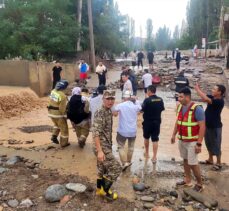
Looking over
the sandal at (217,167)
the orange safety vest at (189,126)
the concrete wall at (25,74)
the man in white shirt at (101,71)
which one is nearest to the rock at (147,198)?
the orange safety vest at (189,126)

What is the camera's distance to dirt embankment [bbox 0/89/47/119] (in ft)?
43.6

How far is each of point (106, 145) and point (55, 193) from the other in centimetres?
106

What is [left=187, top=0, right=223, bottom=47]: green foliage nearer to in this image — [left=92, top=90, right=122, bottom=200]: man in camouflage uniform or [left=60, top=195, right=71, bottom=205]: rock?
[left=92, top=90, right=122, bottom=200]: man in camouflage uniform

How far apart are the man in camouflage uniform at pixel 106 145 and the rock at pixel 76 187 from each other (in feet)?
1.12

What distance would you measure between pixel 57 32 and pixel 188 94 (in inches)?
781

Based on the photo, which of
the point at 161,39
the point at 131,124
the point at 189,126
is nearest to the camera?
the point at 189,126

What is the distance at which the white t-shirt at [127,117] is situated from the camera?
6.64 metres

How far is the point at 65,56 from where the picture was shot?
2889cm

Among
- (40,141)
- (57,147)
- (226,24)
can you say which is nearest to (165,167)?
(57,147)

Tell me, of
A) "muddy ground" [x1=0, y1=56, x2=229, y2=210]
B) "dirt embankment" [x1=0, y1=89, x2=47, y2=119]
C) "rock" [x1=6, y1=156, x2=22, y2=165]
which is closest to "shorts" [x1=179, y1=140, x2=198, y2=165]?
"muddy ground" [x1=0, y1=56, x2=229, y2=210]

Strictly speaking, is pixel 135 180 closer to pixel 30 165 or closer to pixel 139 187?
pixel 139 187

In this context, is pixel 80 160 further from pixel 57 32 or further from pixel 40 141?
pixel 57 32

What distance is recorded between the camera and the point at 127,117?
6676 millimetres

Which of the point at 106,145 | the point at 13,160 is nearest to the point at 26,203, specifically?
the point at 106,145
